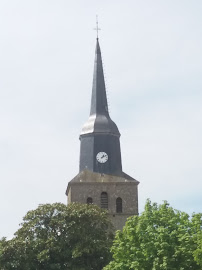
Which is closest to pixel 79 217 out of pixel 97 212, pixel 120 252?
pixel 97 212

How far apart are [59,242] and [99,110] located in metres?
24.8

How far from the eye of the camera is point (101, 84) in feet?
275

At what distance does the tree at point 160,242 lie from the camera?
4353 centimetres

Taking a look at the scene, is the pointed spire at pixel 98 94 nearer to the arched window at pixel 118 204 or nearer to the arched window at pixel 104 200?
the arched window at pixel 104 200

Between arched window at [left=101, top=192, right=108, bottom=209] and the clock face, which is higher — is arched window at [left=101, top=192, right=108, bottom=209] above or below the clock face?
below

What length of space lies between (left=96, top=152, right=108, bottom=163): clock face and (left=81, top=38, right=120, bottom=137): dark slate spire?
2.13 metres

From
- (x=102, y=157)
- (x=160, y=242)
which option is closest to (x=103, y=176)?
(x=102, y=157)

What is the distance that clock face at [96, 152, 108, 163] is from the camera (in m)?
79.8

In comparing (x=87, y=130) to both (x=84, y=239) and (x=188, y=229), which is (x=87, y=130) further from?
(x=188, y=229)

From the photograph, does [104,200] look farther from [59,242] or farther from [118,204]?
[59,242]

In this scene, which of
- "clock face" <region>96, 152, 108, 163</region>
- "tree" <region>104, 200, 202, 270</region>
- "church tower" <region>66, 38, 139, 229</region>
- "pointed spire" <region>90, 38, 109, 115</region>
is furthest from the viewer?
"pointed spire" <region>90, 38, 109, 115</region>

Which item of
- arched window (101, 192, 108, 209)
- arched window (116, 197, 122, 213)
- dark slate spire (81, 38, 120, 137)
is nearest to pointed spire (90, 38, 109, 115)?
dark slate spire (81, 38, 120, 137)

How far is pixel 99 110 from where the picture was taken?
82.9 meters

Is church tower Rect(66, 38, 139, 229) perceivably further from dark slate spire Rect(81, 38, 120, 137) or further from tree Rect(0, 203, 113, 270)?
tree Rect(0, 203, 113, 270)
